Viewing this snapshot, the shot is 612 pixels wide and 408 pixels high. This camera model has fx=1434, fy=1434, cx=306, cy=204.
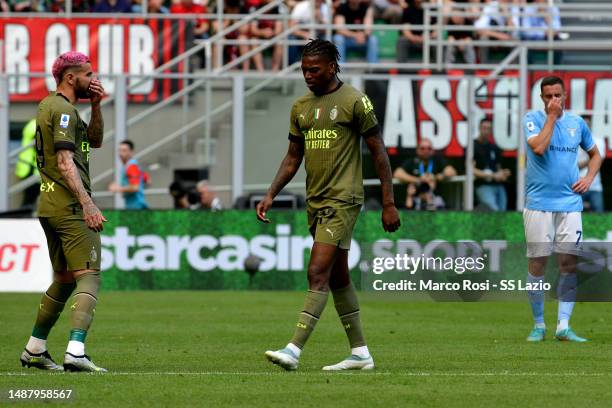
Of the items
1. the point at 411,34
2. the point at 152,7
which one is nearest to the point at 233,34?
the point at 152,7

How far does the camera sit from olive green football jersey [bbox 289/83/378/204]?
33.2ft

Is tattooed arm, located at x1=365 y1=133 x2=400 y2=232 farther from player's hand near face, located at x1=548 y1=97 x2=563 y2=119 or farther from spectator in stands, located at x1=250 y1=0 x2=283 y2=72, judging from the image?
spectator in stands, located at x1=250 y1=0 x2=283 y2=72

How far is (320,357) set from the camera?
11492mm

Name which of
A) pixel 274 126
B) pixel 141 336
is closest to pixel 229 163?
pixel 274 126

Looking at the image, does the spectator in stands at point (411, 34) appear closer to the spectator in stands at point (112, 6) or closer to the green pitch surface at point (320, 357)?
the spectator in stands at point (112, 6)

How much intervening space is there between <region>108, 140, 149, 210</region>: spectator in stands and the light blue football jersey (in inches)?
399

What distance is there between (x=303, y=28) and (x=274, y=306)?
823 centimetres

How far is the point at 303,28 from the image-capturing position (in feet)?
82.0

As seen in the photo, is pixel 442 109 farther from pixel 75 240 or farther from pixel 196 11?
pixel 75 240

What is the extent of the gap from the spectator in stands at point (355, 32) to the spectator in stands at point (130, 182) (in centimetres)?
464

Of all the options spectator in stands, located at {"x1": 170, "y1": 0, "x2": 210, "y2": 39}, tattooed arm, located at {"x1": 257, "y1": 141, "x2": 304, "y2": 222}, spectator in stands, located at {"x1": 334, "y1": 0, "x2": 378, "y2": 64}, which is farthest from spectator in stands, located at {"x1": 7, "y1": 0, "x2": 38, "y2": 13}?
tattooed arm, located at {"x1": 257, "y1": 141, "x2": 304, "y2": 222}

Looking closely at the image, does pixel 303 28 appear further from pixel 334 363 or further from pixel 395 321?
pixel 334 363

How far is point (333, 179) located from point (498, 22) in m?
16.8

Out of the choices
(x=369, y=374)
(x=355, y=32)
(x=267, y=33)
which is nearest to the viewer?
(x=369, y=374)
